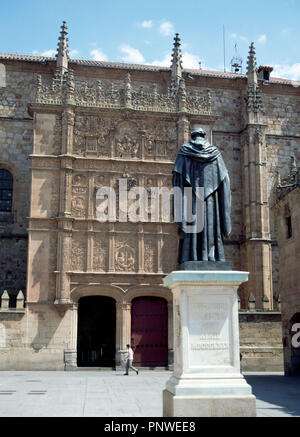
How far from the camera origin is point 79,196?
25.9 m

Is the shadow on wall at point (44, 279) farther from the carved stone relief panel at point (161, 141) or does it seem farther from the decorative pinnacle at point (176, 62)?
the decorative pinnacle at point (176, 62)

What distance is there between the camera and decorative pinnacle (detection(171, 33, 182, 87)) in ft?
99.5

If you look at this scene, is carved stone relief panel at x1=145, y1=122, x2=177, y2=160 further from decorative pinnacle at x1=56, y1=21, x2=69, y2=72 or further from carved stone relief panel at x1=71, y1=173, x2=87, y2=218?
decorative pinnacle at x1=56, y1=21, x2=69, y2=72

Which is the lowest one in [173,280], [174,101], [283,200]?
[173,280]

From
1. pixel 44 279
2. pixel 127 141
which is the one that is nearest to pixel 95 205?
pixel 127 141

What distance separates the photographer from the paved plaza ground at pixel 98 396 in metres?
11.1

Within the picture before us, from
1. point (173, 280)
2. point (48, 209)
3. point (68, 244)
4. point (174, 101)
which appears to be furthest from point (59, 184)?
point (173, 280)

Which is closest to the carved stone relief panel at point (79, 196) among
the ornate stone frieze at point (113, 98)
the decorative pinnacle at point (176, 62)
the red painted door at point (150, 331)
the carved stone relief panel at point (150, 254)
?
the carved stone relief panel at point (150, 254)

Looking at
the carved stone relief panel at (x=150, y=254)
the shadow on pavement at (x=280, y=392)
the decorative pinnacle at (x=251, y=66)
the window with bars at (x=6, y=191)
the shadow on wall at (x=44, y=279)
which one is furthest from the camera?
the decorative pinnacle at (x=251, y=66)

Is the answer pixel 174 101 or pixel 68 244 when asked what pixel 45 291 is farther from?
pixel 174 101

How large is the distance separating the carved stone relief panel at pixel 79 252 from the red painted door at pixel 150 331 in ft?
10.1

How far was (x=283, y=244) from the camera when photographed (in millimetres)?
22875
